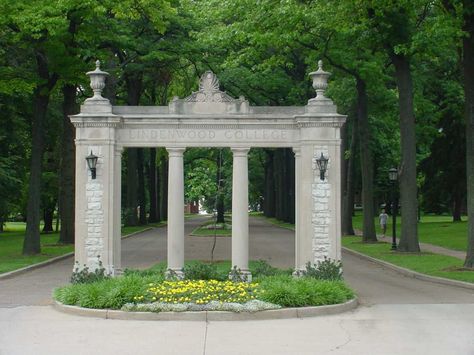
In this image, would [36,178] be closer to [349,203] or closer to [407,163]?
[407,163]

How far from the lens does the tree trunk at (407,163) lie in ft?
81.3

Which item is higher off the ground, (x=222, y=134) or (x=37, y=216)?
(x=222, y=134)

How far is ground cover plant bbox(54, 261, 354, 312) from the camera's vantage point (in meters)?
12.2

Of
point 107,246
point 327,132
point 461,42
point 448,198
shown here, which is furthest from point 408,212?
point 448,198

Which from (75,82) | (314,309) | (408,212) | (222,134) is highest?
(75,82)

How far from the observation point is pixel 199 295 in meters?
12.7

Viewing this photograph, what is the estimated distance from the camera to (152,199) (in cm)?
5559

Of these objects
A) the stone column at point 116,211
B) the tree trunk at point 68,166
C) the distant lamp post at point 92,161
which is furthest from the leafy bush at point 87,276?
the tree trunk at point 68,166

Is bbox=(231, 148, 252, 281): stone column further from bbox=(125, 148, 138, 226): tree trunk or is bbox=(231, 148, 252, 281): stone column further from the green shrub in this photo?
bbox=(125, 148, 138, 226): tree trunk

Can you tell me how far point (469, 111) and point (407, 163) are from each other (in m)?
5.88

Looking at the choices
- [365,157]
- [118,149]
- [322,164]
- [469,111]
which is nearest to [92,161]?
[118,149]

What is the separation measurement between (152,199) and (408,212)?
110 feet

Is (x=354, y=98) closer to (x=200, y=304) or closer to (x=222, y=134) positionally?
(x=222, y=134)

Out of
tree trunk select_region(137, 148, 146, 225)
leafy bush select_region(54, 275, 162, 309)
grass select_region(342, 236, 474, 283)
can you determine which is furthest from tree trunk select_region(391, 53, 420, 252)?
tree trunk select_region(137, 148, 146, 225)
